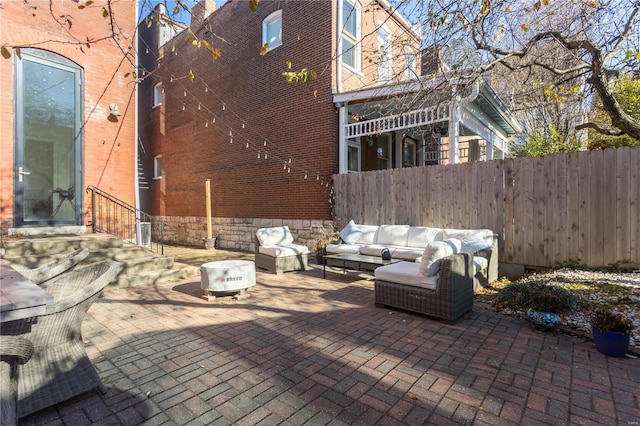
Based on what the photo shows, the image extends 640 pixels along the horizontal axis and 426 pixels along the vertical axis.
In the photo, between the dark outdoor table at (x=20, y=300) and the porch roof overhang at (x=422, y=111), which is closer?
the dark outdoor table at (x=20, y=300)

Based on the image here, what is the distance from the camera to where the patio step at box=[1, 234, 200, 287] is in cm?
549

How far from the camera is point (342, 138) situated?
890 centimetres

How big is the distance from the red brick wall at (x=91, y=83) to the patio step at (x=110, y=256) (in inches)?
52.4

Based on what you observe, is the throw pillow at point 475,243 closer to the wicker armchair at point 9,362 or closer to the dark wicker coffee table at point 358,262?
the dark wicker coffee table at point 358,262

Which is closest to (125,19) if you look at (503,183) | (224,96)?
(224,96)

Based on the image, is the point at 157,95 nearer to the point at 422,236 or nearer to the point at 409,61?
the point at 409,61

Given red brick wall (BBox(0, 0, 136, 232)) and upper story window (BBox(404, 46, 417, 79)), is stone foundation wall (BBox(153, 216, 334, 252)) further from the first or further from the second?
upper story window (BBox(404, 46, 417, 79))

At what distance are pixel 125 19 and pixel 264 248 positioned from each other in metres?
6.43

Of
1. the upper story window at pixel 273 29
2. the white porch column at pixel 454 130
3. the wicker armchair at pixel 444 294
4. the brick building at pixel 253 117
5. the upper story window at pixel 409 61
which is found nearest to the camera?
the wicker armchair at pixel 444 294

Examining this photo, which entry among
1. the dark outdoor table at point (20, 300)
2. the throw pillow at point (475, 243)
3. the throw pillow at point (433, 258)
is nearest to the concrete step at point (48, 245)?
the dark outdoor table at point (20, 300)

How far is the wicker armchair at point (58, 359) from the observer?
217cm

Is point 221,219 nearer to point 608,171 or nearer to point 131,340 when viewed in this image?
point 131,340

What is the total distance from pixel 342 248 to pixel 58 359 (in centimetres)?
553

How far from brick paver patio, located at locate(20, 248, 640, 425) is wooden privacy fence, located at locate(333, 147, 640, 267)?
254 centimetres
